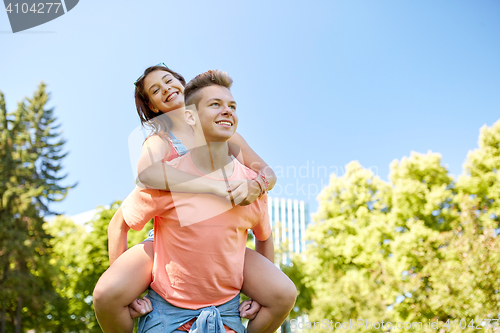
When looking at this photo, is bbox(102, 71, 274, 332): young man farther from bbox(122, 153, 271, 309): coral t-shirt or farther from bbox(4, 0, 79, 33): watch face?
bbox(4, 0, 79, 33): watch face

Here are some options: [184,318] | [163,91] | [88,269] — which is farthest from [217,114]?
[88,269]

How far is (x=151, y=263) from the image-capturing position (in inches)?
81.0

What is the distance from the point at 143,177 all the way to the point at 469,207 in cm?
1193

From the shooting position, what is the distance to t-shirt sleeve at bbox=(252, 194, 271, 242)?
7.13 ft

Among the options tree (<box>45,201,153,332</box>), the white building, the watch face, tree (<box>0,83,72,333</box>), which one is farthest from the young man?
the white building

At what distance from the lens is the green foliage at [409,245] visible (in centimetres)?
1137

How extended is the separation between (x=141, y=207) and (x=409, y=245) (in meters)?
13.7

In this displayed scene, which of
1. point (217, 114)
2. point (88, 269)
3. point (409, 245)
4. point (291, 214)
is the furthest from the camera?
point (291, 214)

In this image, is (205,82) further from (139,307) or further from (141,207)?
(139,307)

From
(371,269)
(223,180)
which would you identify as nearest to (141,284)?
(223,180)

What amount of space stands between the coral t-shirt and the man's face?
22 cm

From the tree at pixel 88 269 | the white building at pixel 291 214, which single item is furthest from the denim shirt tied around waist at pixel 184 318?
the white building at pixel 291 214

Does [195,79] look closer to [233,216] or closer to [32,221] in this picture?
[233,216]

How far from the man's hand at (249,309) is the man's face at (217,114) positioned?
2.96 ft
